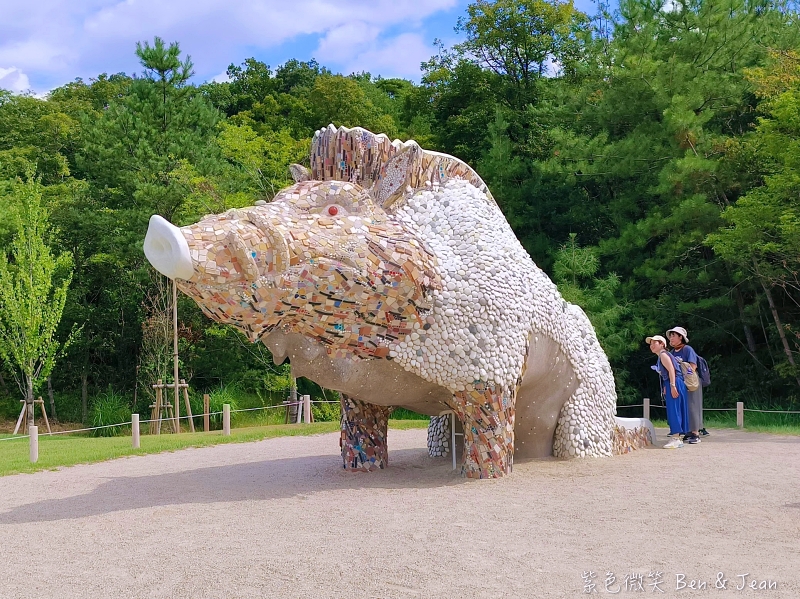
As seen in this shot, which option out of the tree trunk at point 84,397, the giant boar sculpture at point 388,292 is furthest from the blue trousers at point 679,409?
the tree trunk at point 84,397

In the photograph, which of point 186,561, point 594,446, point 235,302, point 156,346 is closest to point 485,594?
point 186,561

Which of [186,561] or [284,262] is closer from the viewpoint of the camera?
[186,561]

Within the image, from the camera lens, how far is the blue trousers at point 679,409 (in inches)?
381

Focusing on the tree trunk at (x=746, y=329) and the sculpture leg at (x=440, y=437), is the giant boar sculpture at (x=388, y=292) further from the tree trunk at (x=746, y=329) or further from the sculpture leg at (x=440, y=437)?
the tree trunk at (x=746, y=329)

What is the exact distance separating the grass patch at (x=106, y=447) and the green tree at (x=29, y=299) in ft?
8.60

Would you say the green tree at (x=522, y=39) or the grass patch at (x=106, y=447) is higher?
the green tree at (x=522, y=39)

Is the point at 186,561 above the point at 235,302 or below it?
below

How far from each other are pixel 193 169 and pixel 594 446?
13391mm

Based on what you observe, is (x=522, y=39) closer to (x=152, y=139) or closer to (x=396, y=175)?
(x=152, y=139)

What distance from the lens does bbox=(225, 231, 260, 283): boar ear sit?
5.85 meters

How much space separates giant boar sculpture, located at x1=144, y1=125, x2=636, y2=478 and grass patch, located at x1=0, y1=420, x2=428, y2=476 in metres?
4.28

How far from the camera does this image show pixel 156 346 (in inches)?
721

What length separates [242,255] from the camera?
5879 mm

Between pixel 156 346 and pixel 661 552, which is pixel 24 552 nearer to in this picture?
pixel 661 552
